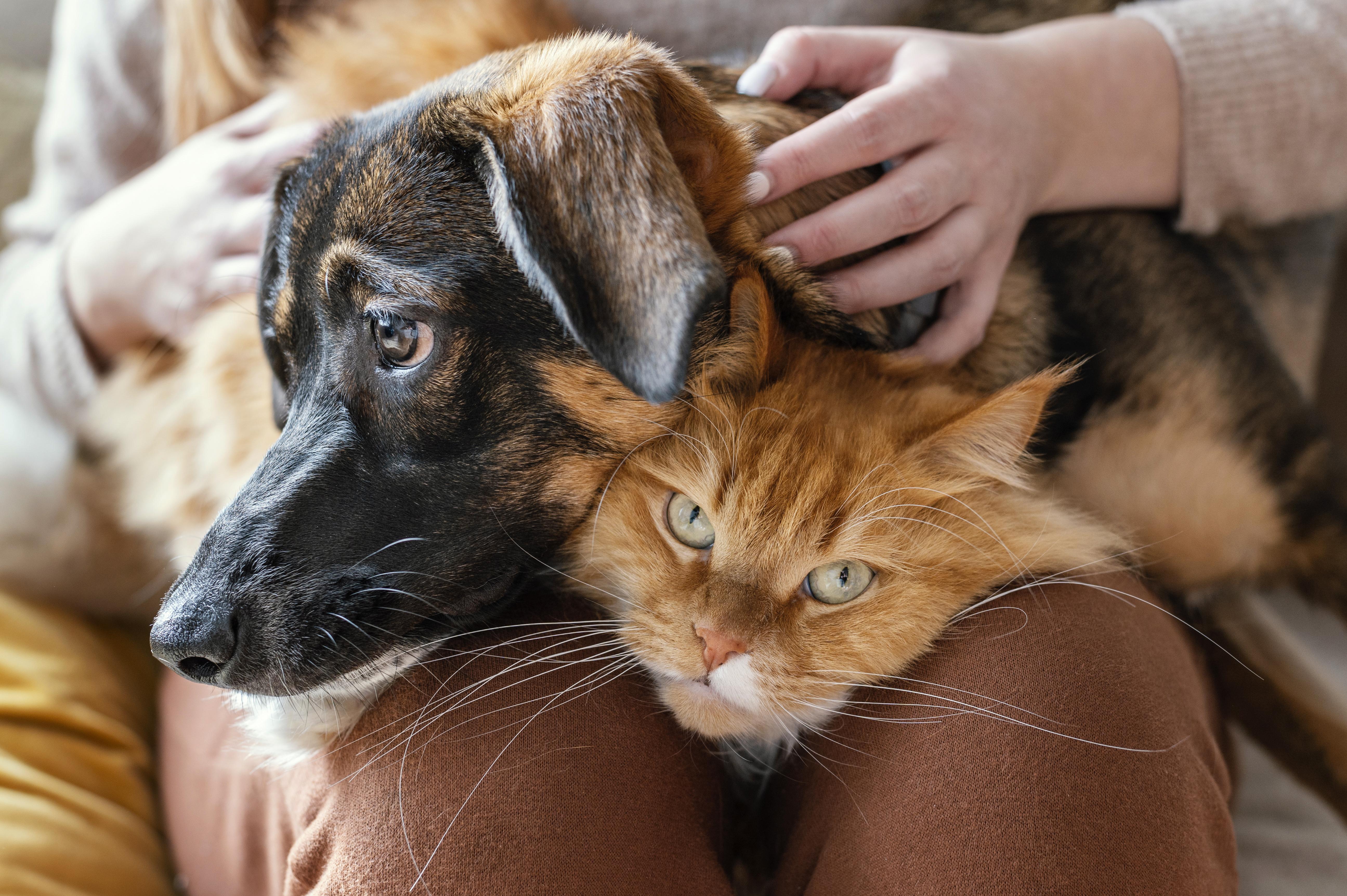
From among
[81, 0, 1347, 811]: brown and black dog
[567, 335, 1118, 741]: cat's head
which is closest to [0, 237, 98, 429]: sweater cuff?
[81, 0, 1347, 811]: brown and black dog

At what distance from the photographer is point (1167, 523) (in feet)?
3.70

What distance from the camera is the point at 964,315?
38.9 inches

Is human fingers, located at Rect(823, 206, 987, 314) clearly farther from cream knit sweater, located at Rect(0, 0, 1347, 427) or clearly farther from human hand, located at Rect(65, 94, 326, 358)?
human hand, located at Rect(65, 94, 326, 358)

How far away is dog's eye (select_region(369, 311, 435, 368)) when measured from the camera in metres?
0.81

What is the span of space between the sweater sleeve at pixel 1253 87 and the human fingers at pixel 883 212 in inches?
17.4

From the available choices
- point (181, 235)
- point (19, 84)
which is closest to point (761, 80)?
point (181, 235)

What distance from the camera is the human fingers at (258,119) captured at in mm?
1314

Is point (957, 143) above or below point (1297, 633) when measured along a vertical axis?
above

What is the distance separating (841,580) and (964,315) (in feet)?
1.07

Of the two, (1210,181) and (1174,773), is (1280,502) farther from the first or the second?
(1174,773)

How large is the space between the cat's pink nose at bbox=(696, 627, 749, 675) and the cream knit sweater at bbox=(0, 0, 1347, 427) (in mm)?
861

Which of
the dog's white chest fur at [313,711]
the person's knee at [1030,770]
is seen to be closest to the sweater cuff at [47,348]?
the dog's white chest fur at [313,711]

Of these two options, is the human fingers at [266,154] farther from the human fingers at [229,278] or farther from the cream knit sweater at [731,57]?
the cream knit sweater at [731,57]

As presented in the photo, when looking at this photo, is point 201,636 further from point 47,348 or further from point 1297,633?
point 1297,633
